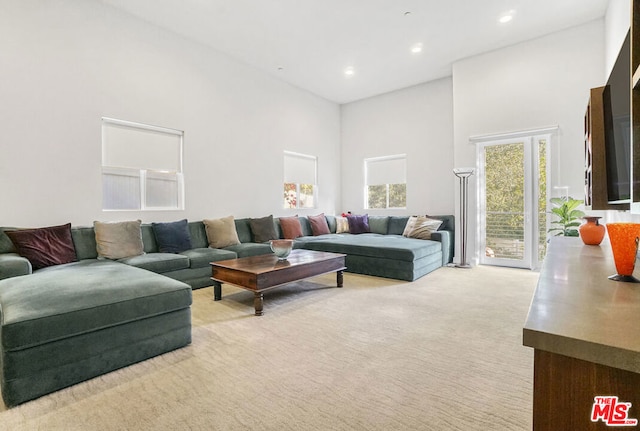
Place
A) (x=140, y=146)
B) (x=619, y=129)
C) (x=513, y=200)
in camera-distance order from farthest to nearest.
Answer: (x=513, y=200)
(x=140, y=146)
(x=619, y=129)

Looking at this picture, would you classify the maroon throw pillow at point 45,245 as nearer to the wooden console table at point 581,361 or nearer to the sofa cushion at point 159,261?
the sofa cushion at point 159,261

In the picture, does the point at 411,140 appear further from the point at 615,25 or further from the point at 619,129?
A: the point at 619,129

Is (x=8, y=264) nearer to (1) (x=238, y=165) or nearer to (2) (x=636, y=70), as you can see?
(1) (x=238, y=165)

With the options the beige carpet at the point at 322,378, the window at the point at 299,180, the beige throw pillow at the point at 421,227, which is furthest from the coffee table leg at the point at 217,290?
the beige throw pillow at the point at 421,227

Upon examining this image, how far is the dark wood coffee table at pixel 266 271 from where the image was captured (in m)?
3.11

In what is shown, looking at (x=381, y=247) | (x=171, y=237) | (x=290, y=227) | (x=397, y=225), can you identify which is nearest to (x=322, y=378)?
(x=381, y=247)

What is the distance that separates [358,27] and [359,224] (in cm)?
362

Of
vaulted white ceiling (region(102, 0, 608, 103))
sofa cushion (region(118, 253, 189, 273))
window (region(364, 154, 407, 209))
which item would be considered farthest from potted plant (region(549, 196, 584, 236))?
sofa cushion (region(118, 253, 189, 273))

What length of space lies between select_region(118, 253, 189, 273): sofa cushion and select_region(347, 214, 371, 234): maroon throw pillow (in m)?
3.65

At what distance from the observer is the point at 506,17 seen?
14.0ft

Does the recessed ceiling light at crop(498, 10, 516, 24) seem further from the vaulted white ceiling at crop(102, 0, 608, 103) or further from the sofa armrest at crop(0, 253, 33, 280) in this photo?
the sofa armrest at crop(0, 253, 33, 280)

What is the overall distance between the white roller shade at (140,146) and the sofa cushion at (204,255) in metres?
1.36

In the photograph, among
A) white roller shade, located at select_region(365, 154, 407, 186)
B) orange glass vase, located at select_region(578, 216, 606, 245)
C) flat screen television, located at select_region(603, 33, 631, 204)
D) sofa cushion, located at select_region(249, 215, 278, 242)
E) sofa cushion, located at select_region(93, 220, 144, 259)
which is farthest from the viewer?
white roller shade, located at select_region(365, 154, 407, 186)

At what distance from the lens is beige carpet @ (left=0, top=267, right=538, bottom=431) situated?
1581 millimetres
